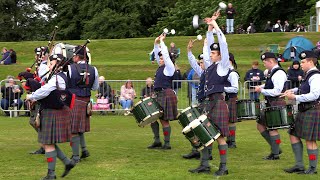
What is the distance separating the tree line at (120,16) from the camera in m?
41.2

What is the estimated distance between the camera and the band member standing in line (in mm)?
9414

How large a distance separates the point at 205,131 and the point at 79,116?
225cm

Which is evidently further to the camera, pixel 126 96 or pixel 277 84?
pixel 126 96

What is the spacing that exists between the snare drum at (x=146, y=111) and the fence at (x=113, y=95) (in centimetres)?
603

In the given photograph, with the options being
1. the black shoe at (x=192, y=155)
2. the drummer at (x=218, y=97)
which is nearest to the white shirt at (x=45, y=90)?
the drummer at (x=218, y=97)

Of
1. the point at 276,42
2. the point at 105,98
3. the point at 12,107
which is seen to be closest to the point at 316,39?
the point at 276,42

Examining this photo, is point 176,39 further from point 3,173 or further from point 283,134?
point 3,173

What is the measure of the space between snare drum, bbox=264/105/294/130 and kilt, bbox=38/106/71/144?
311 cm

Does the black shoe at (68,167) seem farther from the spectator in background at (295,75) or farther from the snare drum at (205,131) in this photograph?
the spectator in background at (295,75)

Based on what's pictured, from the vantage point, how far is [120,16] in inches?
1766

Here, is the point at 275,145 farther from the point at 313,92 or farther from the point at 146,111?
the point at 146,111

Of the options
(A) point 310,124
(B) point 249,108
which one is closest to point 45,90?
(A) point 310,124

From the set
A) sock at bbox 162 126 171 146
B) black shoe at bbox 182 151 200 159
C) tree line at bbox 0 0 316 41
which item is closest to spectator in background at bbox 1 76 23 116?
sock at bbox 162 126 171 146

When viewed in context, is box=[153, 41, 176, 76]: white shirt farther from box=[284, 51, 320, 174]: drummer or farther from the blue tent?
the blue tent
